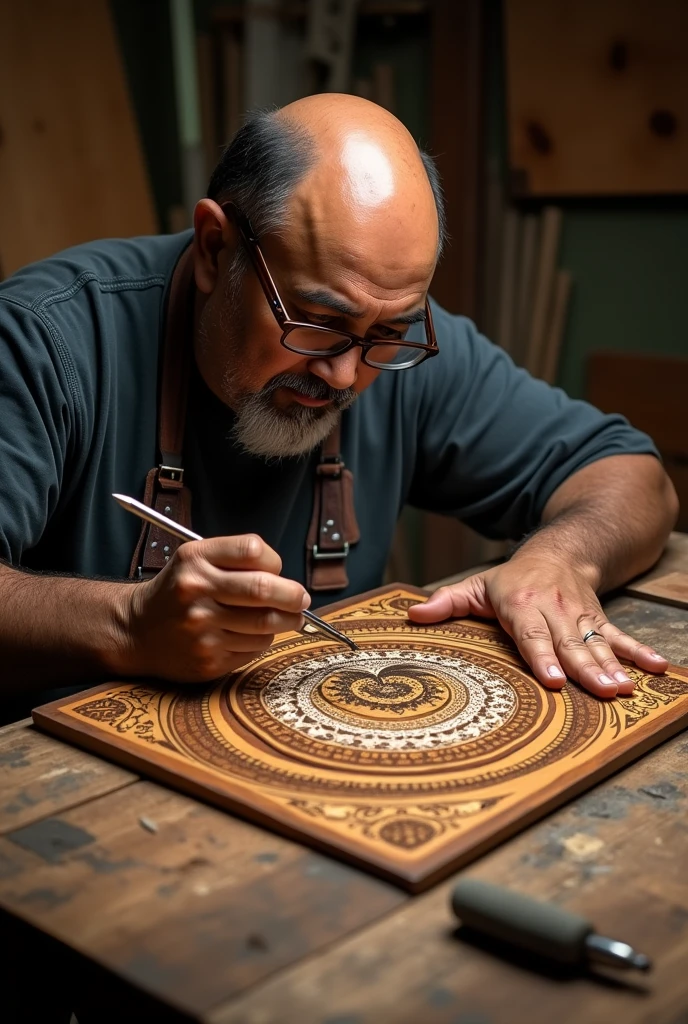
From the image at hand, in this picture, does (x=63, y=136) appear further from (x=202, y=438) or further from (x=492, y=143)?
(x=202, y=438)

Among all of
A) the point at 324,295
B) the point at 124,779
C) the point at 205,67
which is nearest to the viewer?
the point at 124,779

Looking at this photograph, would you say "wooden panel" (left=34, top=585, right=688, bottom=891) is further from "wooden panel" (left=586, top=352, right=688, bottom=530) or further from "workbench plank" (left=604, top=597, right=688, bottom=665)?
"wooden panel" (left=586, top=352, right=688, bottom=530)

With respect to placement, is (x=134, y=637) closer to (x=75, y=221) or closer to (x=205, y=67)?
(x=75, y=221)

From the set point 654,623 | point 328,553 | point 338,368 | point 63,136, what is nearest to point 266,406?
point 338,368

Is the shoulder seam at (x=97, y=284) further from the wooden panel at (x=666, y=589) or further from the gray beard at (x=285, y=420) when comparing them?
the wooden panel at (x=666, y=589)

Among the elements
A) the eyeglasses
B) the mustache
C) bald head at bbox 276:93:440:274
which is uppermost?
bald head at bbox 276:93:440:274

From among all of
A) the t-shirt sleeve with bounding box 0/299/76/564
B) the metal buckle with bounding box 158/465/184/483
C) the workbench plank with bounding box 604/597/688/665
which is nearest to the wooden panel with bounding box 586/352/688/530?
the workbench plank with bounding box 604/597/688/665

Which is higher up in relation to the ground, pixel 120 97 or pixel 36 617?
pixel 120 97

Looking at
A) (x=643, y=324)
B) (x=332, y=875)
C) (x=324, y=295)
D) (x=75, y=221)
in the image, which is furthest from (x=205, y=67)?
(x=332, y=875)

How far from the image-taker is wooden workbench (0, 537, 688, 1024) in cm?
88

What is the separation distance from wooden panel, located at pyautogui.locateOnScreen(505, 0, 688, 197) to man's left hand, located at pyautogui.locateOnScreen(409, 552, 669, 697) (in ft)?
6.38

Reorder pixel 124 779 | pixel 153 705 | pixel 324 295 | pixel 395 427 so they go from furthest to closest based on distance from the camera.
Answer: pixel 395 427 < pixel 324 295 < pixel 153 705 < pixel 124 779

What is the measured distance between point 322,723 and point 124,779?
0.83 ft

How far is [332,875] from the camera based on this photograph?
104 centimetres
